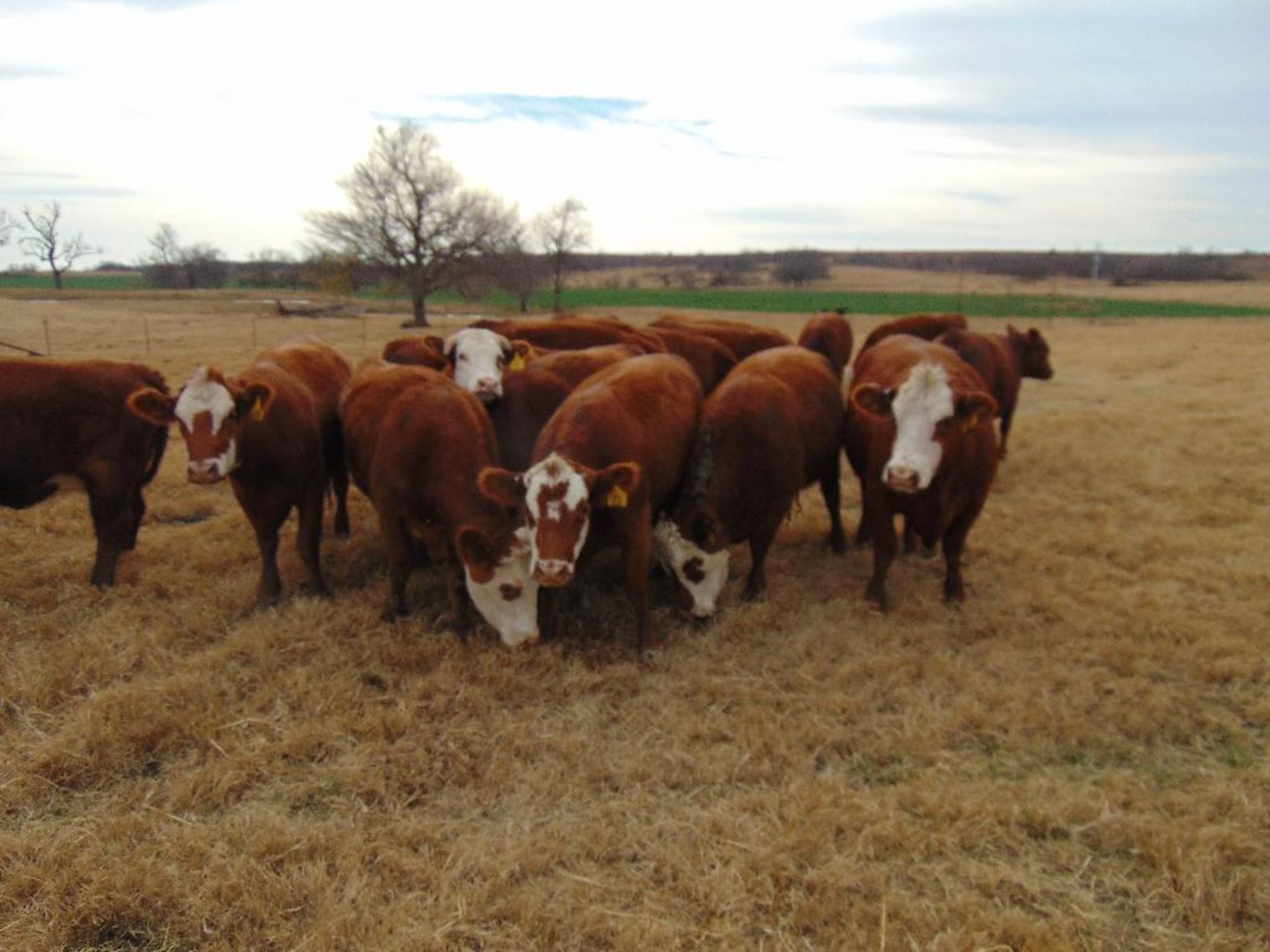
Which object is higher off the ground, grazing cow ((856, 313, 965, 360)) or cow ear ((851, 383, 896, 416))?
grazing cow ((856, 313, 965, 360))

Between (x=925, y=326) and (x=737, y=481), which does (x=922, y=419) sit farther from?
(x=925, y=326)

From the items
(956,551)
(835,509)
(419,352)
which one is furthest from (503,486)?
(419,352)

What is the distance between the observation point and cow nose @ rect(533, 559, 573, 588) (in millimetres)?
4289

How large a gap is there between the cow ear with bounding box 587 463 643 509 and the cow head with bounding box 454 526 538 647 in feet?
1.59

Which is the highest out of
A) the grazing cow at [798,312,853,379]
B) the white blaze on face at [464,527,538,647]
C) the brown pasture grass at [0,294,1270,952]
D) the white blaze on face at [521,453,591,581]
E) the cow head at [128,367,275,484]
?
the grazing cow at [798,312,853,379]

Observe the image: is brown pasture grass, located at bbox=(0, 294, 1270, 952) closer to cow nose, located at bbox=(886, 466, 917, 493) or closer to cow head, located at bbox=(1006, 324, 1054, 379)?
cow nose, located at bbox=(886, 466, 917, 493)

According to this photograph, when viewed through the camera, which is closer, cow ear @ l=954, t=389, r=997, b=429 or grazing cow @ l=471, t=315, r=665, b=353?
cow ear @ l=954, t=389, r=997, b=429

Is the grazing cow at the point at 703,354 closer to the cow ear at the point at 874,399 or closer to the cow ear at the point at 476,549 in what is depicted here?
the cow ear at the point at 874,399

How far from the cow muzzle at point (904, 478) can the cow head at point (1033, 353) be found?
777cm

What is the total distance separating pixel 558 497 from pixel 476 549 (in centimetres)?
69

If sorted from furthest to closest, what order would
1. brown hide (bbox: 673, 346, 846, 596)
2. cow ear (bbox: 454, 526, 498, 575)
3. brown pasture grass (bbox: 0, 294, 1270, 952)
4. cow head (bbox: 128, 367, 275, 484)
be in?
brown hide (bbox: 673, 346, 846, 596)
cow head (bbox: 128, 367, 275, 484)
cow ear (bbox: 454, 526, 498, 575)
brown pasture grass (bbox: 0, 294, 1270, 952)

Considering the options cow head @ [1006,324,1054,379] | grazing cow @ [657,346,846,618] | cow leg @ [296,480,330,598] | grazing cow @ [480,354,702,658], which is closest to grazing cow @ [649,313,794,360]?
grazing cow @ [657,346,846,618]

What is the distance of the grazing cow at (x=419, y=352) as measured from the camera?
757 cm

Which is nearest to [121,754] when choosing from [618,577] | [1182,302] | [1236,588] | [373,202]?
[618,577]
